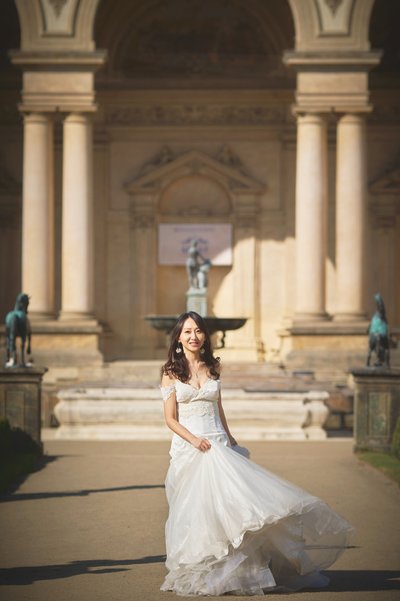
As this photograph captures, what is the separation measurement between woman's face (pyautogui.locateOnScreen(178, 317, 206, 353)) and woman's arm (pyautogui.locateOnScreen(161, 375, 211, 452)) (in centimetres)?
31

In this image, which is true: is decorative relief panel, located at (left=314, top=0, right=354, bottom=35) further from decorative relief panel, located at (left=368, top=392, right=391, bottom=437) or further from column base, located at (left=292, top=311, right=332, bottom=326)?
decorative relief panel, located at (left=368, top=392, right=391, bottom=437)

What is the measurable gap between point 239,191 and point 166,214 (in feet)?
7.81

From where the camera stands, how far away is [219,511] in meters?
9.33

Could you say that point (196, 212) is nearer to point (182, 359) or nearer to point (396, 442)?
point (396, 442)

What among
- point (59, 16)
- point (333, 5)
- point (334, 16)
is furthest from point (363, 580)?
point (59, 16)

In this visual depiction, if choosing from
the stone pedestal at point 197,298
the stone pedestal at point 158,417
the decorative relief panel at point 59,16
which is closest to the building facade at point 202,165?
the stone pedestal at point 197,298

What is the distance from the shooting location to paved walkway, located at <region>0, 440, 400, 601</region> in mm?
9547

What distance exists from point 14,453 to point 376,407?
6.09 m

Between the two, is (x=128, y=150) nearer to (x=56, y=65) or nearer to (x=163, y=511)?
(x=56, y=65)

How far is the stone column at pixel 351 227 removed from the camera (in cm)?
3167

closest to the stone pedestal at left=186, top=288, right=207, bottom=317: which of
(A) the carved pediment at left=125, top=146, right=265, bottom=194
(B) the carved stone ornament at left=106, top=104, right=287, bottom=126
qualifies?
(A) the carved pediment at left=125, top=146, right=265, bottom=194

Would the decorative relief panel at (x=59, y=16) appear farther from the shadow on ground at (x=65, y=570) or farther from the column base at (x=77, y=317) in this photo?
the shadow on ground at (x=65, y=570)

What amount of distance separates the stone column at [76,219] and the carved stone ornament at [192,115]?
577 centimetres

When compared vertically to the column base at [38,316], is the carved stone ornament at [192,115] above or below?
above
